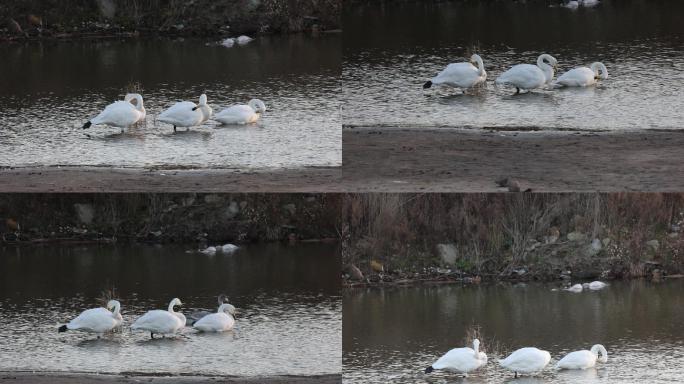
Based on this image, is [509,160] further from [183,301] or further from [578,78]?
[183,301]

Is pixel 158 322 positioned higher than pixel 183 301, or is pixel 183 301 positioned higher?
pixel 158 322

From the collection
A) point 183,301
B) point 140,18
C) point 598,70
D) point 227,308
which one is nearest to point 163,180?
point 227,308

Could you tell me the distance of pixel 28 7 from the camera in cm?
1283

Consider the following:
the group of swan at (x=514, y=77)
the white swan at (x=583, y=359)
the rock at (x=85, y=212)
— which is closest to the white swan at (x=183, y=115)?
the rock at (x=85, y=212)

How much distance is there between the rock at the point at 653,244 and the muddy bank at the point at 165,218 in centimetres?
214

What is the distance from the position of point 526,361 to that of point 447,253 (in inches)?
39.9

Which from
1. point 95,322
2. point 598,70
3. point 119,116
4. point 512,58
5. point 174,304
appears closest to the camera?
point 95,322

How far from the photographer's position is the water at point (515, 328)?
768 cm

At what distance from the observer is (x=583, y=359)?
7758 mm

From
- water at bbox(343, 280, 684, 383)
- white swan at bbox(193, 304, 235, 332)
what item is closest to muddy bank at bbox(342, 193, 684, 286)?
water at bbox(343, 280, 684, 383)

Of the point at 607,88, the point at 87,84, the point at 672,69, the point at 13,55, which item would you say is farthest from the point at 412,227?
the point at 13,55

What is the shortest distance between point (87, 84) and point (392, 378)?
4.32 m

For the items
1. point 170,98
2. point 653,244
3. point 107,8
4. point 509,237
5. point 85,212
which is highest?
point 107,8

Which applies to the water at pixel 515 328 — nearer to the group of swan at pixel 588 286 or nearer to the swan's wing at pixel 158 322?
the group of swan at pixel 588 286
